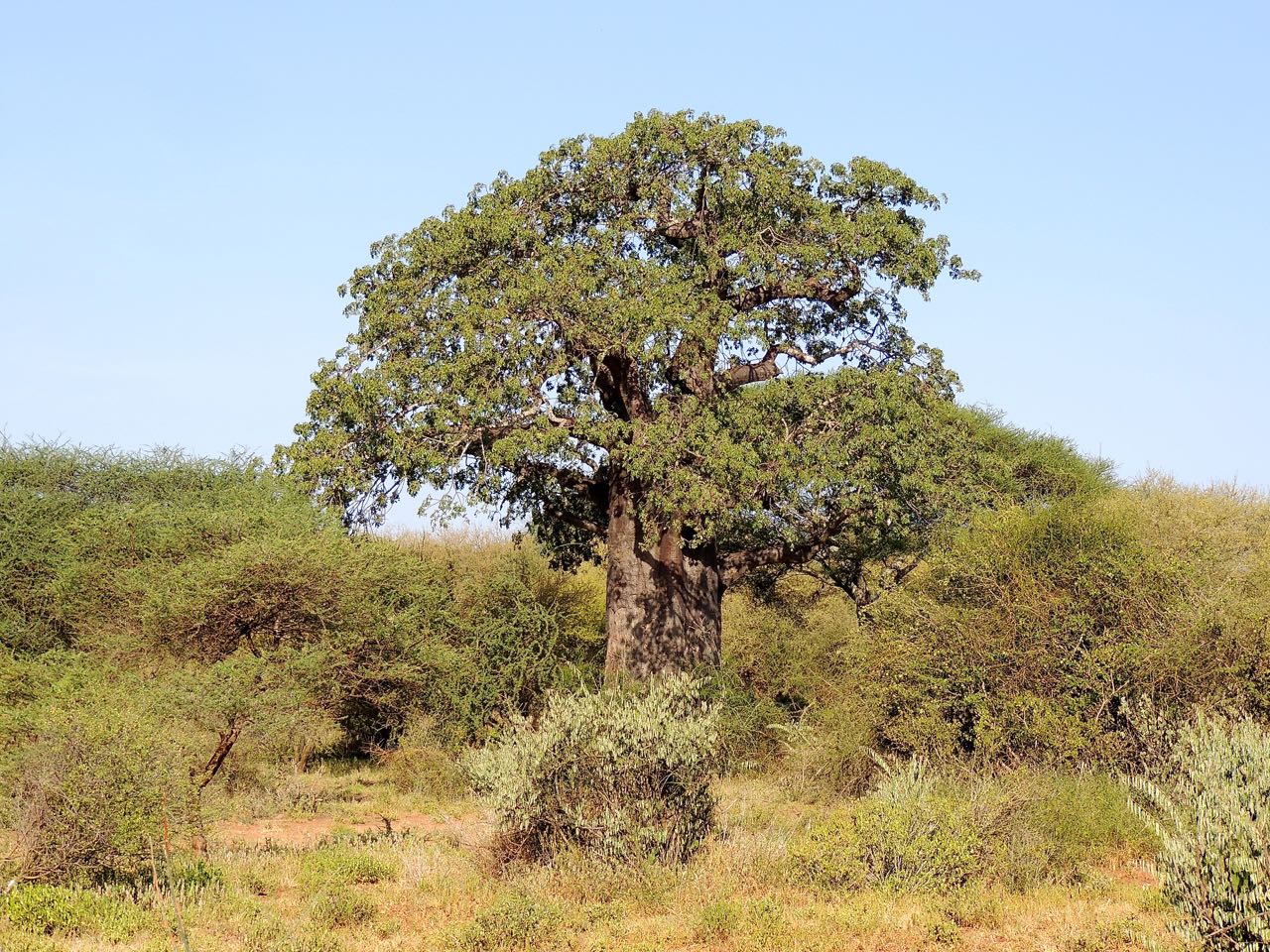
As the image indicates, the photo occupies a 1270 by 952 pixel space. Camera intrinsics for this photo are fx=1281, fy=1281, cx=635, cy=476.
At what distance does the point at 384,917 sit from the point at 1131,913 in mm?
5407

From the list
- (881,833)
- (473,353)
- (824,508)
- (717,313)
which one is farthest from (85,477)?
(881,833)

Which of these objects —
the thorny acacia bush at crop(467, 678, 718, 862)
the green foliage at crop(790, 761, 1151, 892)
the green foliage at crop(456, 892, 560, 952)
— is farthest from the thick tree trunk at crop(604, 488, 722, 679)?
the green foliage at crop(456, 892, 560, 952)

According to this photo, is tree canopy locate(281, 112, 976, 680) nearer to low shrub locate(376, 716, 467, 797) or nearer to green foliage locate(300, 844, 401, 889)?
low shrub locate(376, 716, 467, 797)

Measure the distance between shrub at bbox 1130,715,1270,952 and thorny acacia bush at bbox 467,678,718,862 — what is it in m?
4.08

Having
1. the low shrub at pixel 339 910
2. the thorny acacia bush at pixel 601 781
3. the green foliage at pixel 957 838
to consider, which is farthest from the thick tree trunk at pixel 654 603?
the low shrub at pixel 339 910

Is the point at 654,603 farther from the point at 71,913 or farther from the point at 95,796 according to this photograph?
the point at 71,913

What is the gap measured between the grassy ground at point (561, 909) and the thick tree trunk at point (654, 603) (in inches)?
293

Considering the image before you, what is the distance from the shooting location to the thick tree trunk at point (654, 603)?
18922mm

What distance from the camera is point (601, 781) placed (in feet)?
33.9

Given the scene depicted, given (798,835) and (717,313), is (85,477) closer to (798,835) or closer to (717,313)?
(717,313)

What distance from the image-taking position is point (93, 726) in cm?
989

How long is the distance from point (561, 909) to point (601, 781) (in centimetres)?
142

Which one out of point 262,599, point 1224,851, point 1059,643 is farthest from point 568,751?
point 262,599

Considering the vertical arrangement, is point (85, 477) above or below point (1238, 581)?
above
